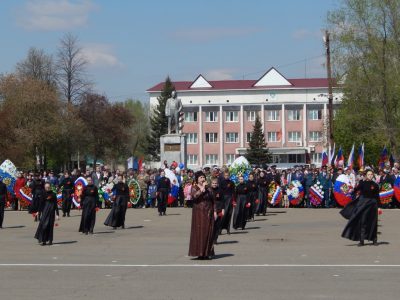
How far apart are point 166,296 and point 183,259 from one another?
15.2 ft

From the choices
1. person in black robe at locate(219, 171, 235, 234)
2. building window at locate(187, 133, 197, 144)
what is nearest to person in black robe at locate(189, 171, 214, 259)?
person in black robe at locate(219, 171, 235, 234)

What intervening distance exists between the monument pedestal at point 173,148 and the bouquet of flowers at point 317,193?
8.72 m

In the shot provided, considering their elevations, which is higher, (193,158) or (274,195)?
(193,158)

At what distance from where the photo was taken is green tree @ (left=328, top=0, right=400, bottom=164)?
4775 centimetres

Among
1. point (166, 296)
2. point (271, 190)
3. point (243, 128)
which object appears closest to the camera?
point (166, 296)

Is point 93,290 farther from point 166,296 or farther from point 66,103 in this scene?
point 66,103

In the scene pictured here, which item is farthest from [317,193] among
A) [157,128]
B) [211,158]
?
[211,158]

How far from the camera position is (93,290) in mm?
11602

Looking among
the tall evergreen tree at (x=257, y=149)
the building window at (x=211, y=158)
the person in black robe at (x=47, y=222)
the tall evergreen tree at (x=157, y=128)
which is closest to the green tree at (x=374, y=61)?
the person in black robe at (x=47, y=222)

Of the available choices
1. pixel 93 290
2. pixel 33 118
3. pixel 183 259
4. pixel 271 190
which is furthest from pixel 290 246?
pixel 33 118

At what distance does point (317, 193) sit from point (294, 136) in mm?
79617

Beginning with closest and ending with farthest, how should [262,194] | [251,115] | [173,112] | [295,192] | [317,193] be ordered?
[262,194], [317,193], [295,192], [173,112], [251,115]

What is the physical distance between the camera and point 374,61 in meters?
48.1

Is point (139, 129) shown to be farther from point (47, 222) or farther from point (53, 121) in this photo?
point (47, 222)
